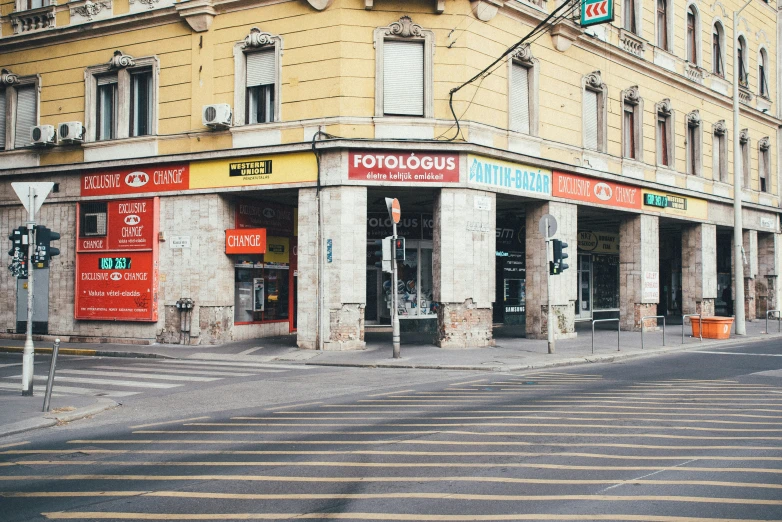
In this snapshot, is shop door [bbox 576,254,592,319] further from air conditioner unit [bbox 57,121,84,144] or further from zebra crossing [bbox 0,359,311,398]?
air conditioner unit [bbox 57,121,84,144]

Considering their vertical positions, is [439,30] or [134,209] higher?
[439,30]

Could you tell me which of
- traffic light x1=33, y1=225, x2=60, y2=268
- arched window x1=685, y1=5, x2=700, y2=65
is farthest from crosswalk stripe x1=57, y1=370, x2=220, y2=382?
arched window x1=685, y1=5, x2=700, y2=65

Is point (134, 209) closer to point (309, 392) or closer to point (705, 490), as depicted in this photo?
point (309, 392)

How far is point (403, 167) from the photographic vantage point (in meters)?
18.9

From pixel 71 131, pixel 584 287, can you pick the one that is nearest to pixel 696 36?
pixel 584 287

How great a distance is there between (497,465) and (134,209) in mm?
17885

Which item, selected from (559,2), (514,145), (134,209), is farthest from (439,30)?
(134,209)

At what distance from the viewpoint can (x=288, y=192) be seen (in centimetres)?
2033

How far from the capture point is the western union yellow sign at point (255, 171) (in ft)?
63.0

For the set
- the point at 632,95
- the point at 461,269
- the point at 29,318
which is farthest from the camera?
the point at 632,95

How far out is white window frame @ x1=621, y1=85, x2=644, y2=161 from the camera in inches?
997

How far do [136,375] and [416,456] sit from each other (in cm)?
931

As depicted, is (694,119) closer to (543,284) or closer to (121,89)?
(543,284)

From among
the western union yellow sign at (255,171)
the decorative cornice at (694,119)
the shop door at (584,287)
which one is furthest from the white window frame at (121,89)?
the decorative cornice at (694,119)
